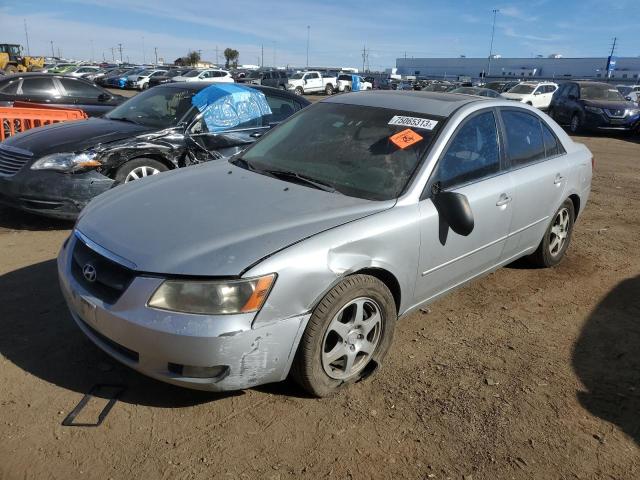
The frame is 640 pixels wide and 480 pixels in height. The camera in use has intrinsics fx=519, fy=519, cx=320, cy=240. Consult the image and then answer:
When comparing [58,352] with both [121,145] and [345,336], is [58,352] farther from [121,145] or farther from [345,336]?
[121,145]

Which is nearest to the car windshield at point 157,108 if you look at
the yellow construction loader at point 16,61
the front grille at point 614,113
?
the front grille at point 614,113

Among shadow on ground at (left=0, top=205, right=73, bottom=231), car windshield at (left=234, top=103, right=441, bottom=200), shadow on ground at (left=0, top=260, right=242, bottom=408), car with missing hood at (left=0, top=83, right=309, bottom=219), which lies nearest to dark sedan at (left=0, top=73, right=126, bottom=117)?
car with missing hood at (left=0, top=83, right=309, bottom=219)

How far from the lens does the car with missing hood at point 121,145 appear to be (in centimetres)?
506

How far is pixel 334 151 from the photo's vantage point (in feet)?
11.4

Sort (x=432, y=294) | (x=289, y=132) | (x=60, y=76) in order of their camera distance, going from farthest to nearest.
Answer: (x=60, y=76)
(x=289, y=132)
(x=432, y=294)

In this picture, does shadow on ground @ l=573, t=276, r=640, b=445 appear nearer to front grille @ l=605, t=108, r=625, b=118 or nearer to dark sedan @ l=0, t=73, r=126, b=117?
dark sedan @ l=0, t=73, r=126, b=117

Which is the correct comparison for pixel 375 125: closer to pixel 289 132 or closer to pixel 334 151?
pixel 334 151

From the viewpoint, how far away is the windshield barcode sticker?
3.40 meters

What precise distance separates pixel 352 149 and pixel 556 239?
2.49 metres

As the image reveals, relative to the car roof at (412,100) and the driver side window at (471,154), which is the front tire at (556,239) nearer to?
the driver side window at (471,154)

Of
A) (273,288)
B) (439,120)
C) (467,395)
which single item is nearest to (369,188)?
(439,120)

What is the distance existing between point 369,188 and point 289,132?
3.51ft

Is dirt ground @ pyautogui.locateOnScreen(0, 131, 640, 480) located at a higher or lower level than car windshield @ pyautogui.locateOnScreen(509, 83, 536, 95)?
lower

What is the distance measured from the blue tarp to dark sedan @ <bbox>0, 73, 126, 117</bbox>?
4.64m
